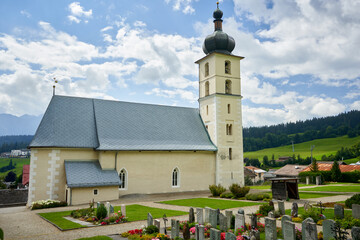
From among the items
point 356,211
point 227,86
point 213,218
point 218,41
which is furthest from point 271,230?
point 218,41

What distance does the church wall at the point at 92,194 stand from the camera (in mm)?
23188

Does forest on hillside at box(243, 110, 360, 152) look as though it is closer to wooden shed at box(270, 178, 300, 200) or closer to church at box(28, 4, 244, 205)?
church at box(28, 4, 244, 205)

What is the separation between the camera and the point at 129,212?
18516 millimetres

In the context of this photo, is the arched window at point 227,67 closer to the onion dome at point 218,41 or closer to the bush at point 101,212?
the onion dome at point 218,41

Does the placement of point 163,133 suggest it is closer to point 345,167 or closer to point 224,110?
point 224,110

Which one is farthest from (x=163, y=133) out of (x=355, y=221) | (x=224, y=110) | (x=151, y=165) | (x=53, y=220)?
(x=355, y=221)

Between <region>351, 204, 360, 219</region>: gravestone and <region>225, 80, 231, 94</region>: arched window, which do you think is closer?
<region>351, 204, 360, 219</region>: gravestone

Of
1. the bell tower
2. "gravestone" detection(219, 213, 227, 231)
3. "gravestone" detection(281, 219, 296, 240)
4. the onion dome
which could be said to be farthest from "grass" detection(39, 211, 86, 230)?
the onion dome

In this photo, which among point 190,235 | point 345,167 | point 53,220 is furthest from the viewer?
point 345,167

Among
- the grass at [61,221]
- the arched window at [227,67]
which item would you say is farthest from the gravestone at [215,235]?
the arched window at [227,67]

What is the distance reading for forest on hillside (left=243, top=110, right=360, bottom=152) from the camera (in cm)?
13541

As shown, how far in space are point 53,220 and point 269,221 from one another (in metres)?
12.4

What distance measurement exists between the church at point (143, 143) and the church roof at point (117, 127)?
0.09 m

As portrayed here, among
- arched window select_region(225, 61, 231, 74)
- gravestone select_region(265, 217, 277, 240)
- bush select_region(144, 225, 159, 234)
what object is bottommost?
bush select_region(144, 225, 159, 234)
